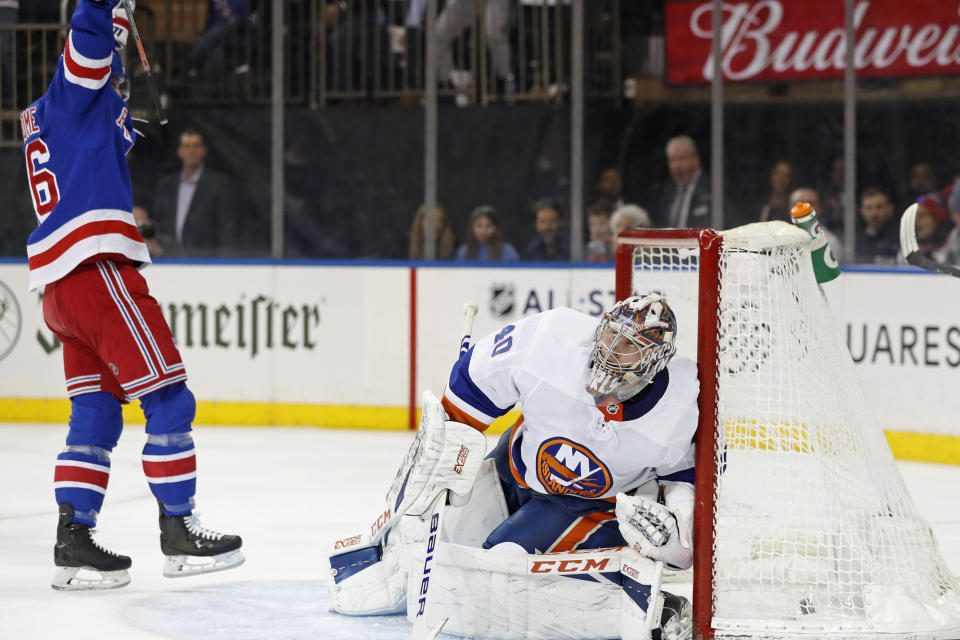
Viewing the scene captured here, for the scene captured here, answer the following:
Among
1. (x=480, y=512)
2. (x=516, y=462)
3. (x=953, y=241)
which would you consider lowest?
(x=480, y=512)

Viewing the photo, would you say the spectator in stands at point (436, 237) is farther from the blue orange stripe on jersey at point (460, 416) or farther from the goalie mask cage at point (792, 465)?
the blue orange stripe on jersey at point (460, 416)

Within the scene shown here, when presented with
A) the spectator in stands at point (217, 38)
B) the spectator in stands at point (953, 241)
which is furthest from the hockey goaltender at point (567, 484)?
the spectator in stands at point (217, 38)

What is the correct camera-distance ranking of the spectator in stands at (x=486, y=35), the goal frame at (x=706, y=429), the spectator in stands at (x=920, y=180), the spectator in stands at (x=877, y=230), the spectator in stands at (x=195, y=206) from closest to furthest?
1. the goal frame at (x=706, y=429)
2. the spectator in stands at (x=877, y=230)
3. the spectator in stands at (x=920, y=180)
4. the spectator in stands at (x=486, y=35)
5. the spectator in stands at (x=195, y=206)

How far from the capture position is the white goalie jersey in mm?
2842

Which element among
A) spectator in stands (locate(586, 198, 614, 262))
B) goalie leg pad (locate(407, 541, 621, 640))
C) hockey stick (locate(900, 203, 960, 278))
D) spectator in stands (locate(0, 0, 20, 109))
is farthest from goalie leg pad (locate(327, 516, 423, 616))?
spectator in stands (locate(0, 0, 20, 109))

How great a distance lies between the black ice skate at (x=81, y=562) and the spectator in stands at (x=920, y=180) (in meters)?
4.04

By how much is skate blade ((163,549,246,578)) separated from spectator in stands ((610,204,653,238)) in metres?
3.54

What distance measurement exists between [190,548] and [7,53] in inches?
173

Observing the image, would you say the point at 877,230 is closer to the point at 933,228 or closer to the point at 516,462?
the point at 933,228

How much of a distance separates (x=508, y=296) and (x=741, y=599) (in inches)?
134

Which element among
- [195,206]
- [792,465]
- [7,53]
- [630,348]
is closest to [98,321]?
[630,348]

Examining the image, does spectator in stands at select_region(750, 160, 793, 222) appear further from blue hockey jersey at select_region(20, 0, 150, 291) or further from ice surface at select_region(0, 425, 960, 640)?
blue hockey jersey at select_region(20, 0, 150, 291)

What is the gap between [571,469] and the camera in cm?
289

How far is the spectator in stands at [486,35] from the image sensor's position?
6.73 metres
